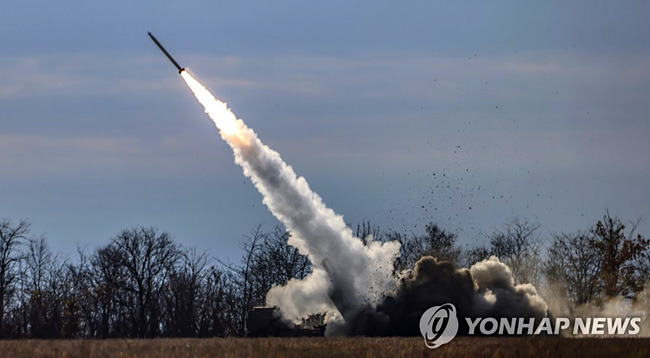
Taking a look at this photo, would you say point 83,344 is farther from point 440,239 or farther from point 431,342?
point 440,239

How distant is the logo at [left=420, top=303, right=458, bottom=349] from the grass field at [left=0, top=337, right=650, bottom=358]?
9465 mm

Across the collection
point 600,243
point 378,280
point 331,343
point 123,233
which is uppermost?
point 123,233

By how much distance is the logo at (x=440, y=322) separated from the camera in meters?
71.0

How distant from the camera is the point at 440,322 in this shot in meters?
75.5

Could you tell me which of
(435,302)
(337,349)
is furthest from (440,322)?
(337,349)

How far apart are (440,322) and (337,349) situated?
2153cm

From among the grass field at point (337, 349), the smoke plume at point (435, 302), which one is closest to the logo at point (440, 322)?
the smoke plume at point (435, 302)

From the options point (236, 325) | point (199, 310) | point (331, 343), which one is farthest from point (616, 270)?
point (331, 343)

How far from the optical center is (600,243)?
104m

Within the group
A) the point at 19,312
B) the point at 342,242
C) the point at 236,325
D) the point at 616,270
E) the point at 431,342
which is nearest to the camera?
the point at 431,342

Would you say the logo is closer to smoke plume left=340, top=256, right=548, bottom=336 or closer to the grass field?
smoke plume left=340, top=256, right=548, bottom=336

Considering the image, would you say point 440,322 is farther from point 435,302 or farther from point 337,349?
point 337,349

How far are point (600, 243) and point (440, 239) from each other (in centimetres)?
1743

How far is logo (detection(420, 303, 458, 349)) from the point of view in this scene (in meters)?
71.0
